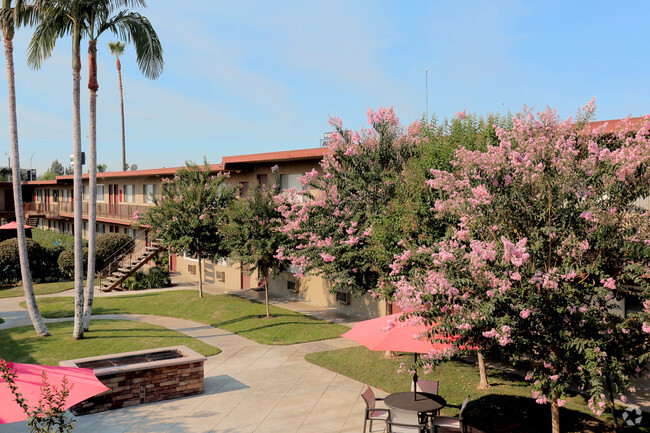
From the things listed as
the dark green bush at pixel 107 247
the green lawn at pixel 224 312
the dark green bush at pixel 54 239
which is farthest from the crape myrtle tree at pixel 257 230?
the dark green bush at pixel 54 239

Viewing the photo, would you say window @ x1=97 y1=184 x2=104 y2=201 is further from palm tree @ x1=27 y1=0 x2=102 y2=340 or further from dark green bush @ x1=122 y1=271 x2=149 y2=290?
palm tree @ x1=27 y1=0 x2=102 y2=340

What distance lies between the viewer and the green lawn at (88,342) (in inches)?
677

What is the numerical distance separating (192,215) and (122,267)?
10855 mm

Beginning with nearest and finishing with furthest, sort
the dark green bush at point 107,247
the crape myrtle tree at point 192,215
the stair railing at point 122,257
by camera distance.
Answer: the crape myrtle tree at point 192,215
the stair railing at point 122,257
the dark green bush at point 107,247

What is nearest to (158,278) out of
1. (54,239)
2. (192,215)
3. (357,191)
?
(192,215)

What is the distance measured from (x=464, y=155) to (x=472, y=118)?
5.95 meters

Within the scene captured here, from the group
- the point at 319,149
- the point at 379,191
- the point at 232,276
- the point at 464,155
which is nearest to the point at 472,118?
the point at 379,191

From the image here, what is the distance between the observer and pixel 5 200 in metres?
61.8

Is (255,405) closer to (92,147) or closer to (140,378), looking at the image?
(140,378)

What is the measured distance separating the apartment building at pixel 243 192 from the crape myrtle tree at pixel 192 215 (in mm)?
1802

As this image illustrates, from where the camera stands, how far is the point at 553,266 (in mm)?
7688

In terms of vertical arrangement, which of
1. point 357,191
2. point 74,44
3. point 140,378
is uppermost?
point 74,44

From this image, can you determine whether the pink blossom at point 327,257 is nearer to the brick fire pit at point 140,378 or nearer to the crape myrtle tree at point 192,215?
the brick fire pit at point 140,378

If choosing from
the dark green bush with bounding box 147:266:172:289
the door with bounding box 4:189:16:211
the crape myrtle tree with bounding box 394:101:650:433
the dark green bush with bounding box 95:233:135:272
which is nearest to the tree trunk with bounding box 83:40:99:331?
the dark green bush with bounding box 147:266:172:289
